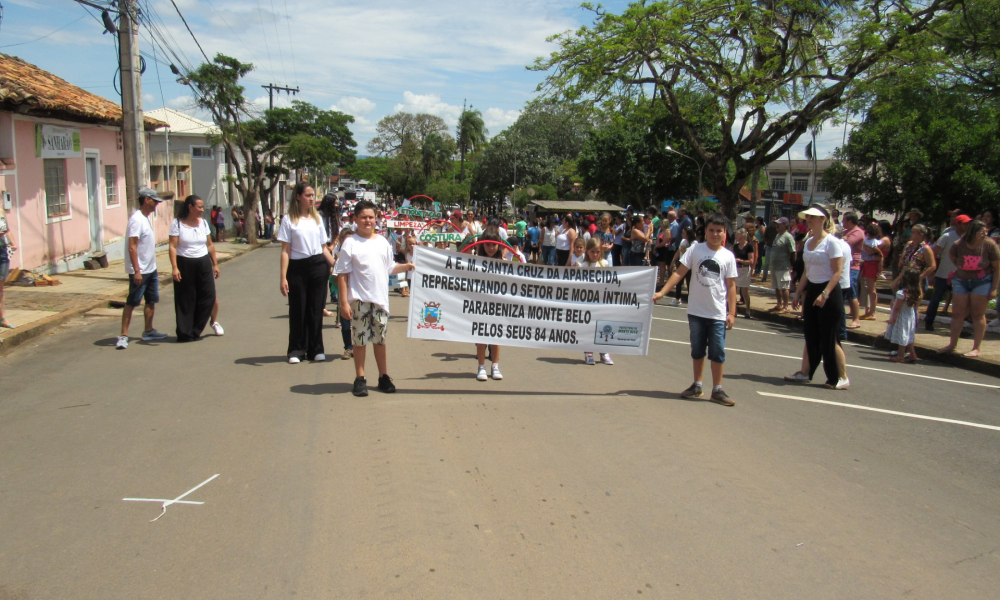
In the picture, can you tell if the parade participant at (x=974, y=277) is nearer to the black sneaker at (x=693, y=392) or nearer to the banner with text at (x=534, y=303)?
the black sneaker at (x=693, y=392)

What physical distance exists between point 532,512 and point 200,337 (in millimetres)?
6465

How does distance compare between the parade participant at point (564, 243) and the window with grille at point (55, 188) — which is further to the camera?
the parade participant at point (564, 243)

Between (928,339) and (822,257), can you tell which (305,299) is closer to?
(822,257)

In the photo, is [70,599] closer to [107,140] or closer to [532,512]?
[532,512]

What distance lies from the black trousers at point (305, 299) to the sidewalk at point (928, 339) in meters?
7.50

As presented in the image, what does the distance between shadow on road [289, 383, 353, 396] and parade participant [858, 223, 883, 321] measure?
896 centimetres

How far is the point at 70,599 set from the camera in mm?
3139

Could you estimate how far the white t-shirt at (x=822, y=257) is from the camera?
23.4 feet

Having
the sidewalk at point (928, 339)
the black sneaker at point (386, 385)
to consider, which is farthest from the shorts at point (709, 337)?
the sidewalk at point (928, 339)

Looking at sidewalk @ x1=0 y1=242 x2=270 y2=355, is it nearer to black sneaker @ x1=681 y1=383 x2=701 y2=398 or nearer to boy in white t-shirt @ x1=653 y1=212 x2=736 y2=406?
black sneaker @ x1=681 y1=383 x2=701 y2=398

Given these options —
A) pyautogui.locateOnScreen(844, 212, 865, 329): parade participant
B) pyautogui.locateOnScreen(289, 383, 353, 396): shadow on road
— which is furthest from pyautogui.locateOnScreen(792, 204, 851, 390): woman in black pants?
pyautogui.locateOnScreen(289, 383, 353, 396): shadow on road

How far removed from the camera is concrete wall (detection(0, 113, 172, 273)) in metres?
14.6

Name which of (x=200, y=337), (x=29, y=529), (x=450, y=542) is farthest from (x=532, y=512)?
(x=200, y=337)

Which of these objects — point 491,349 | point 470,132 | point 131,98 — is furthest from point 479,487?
point 470,132
